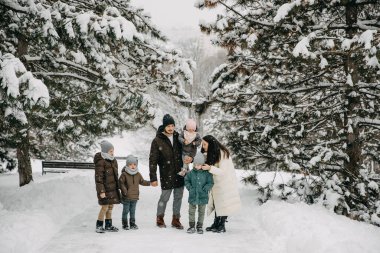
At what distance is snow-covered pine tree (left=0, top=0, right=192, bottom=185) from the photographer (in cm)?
651

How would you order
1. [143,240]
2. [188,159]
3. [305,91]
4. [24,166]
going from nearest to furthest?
1. [143,240]
2. [188,159]
3. [305,91]
4. [24,166]

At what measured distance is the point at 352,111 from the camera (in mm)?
8445

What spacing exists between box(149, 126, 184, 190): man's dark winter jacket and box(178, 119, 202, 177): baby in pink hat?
0.45ft

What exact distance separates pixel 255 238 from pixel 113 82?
5141 millimetres

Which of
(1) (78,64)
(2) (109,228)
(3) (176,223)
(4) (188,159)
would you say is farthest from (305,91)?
(1) (78,64)

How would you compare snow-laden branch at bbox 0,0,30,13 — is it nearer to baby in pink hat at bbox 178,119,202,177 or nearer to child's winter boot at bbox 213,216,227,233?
baby in pink hat at bbox 178,119,202,177

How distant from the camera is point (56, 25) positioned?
7164mm

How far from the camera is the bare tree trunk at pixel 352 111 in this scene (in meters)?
8.09

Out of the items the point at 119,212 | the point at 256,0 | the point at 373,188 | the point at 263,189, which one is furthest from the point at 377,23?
the point at 119,212

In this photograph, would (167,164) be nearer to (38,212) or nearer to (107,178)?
(107,178)

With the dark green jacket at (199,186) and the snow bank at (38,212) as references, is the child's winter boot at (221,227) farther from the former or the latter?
the snow bank at (38,212)

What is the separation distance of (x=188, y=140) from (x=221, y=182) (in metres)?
1.02

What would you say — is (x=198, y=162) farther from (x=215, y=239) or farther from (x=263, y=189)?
(x=263, y=189)

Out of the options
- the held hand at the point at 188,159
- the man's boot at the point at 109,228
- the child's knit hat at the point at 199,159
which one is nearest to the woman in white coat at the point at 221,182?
the child's knit hat at the point at 199,159
